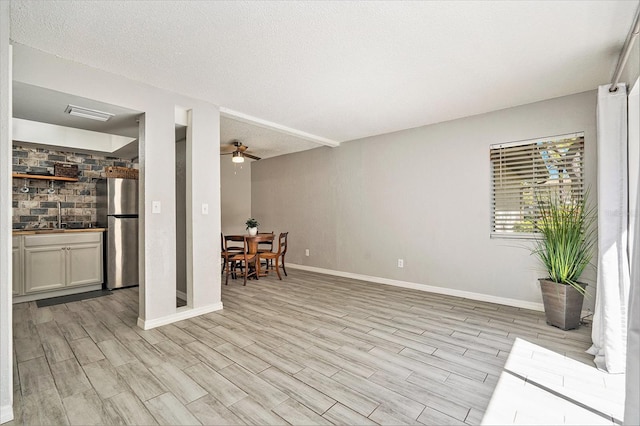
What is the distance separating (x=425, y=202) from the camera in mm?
A: 4527

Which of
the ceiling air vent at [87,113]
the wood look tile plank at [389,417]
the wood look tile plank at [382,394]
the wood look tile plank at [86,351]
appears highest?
the ceiling air vent at [87,113]

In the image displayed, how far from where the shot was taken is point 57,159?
4738 mm

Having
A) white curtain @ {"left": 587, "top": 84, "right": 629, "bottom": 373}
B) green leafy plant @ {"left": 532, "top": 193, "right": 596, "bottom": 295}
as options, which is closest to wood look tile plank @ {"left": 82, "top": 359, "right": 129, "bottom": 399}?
white curtain @ {"left": 587, "top": 84, "right": 629, "bottom": 373}

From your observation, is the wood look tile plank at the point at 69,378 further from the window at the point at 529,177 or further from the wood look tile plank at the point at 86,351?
the window at the point at 529,177

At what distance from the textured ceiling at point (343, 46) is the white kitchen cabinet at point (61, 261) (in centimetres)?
281

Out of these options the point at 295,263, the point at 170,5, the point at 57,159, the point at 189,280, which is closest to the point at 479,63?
the point at 170,5

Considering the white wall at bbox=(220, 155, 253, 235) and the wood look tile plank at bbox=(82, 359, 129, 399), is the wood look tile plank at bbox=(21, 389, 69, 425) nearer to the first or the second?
the wood look tile plank at bbox=(82, 359, 129, 399)

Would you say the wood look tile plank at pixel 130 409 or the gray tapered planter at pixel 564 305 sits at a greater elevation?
the gray tapered planter at pixel 564 305

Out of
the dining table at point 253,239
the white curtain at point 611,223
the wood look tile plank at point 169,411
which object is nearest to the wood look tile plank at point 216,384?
the wood look tile plank at point 169,411

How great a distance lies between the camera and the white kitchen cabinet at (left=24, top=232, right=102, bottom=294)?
13.1ft

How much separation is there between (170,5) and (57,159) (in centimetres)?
427

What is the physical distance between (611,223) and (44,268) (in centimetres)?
635

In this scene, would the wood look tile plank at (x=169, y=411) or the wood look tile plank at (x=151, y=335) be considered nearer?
the wood look tile plank at (x=169, y=411)

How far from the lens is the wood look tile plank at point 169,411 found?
1677 millimetres
